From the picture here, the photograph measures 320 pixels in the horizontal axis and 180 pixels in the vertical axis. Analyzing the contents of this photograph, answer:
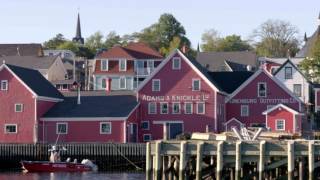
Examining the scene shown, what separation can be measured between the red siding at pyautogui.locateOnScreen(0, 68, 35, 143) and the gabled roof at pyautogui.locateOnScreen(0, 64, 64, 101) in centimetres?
39

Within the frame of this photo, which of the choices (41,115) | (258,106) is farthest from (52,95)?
(258,106)

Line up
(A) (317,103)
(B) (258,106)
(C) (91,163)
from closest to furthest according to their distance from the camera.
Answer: (C) (91,163) < (B) (258,106) < (A) (317,103)

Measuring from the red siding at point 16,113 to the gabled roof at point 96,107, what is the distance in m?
1.67

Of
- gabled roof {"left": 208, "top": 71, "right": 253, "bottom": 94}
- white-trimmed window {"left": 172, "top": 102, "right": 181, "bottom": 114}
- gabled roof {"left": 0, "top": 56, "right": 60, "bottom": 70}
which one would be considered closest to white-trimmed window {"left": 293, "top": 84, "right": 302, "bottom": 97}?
gabled roof {"left": 208, "top": 71, "right": 253, "bottom": 94}

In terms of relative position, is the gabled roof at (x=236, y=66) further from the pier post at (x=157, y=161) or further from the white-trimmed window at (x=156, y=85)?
the pier post at (x=157, y=161)

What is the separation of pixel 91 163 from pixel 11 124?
1492 centimetres

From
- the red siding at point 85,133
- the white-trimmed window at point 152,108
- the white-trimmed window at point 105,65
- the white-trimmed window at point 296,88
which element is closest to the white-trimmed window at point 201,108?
the white-trimmed window at point 152,108

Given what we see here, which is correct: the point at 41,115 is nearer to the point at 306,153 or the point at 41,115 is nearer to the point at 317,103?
the point at 317,103

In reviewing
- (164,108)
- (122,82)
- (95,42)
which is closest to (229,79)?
(164,108)

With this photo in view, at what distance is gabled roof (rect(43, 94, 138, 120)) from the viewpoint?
8081 cm

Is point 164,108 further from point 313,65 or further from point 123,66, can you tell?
point 313,65

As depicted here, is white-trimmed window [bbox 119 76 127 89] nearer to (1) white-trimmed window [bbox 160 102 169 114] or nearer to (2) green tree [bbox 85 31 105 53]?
(1) white-trimmed window [bbox 160 102 169 114]

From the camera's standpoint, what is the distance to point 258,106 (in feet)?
281

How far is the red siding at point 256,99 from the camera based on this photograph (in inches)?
3317
